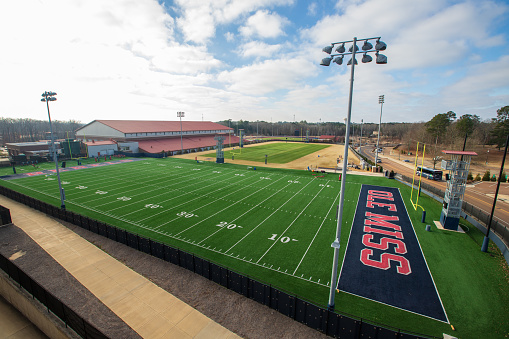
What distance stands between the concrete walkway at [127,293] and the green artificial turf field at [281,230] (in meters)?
3.72

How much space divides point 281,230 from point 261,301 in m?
8.16

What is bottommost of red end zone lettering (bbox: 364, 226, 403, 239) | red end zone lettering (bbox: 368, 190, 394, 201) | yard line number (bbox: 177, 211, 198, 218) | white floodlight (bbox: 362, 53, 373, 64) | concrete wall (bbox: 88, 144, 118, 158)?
red end zone lettering (bbox: 364, 226, 403, 239)

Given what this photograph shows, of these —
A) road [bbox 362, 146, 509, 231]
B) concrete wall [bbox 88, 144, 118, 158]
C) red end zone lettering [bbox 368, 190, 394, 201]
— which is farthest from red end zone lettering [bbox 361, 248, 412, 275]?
concrete wall [bbox 88, 144, 118, 158]

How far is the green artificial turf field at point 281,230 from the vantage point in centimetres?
1100

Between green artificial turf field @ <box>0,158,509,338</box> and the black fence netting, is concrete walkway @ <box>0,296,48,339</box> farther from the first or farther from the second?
green artificial turf field @ <box>0,158,509,338</box>

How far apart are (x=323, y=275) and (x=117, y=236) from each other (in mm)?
14247

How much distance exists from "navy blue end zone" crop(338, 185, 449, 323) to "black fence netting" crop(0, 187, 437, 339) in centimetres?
235

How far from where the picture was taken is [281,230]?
61.4 feet

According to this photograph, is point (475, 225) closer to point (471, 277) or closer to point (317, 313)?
point (471, 277)

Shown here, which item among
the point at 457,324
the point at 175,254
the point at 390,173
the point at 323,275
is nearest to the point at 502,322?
the point at 457,324

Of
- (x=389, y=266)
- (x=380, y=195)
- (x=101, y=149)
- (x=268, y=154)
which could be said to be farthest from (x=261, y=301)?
(x=101, y=149)

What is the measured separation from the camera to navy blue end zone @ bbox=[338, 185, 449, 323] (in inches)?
450

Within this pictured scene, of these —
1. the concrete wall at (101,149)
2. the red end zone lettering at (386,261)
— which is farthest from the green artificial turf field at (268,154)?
the red end zone lettering at (386,261)

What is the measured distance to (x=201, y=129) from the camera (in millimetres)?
99062
